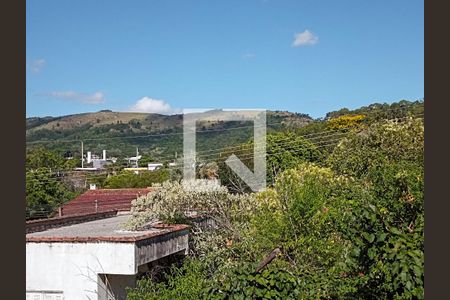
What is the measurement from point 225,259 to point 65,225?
482 cm

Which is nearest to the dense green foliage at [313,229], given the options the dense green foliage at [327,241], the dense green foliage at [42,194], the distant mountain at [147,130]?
the dense green foliage at [327,241]

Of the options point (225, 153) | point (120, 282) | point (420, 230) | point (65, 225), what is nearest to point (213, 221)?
point (65, 225)

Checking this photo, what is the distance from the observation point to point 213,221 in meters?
15.7

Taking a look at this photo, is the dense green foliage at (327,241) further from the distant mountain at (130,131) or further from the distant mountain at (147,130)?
the distant mountain at (130,131)

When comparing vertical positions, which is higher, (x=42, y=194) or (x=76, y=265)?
(x=76, y=265)

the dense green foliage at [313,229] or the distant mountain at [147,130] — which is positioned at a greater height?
Result: the distant mountain at [147,130]

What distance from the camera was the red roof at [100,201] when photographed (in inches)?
988

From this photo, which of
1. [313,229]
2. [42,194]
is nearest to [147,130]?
[42,194]

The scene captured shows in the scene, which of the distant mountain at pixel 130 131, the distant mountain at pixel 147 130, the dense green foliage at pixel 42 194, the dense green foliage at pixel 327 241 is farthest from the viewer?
the distant mountain at pixel 130 131

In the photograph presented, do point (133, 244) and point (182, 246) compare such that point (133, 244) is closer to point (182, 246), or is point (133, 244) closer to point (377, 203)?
point (182, 246)

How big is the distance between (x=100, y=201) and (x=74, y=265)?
54.0 ft

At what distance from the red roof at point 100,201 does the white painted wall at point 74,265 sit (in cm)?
1450

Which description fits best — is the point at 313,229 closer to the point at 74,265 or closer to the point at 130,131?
the point at 74,265

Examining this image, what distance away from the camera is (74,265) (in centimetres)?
977
